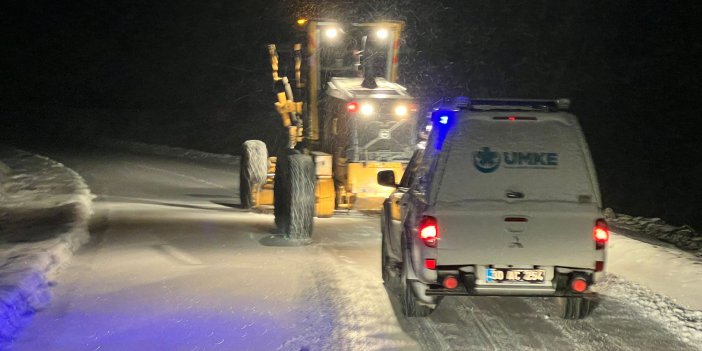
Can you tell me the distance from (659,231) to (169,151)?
21.9 metres

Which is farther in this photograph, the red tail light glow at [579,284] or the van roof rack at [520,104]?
the van roof rack at [520,104]

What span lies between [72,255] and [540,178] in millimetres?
6696

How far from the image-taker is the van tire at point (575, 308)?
7.89m

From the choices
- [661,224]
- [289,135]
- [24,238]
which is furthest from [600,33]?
[24,238]

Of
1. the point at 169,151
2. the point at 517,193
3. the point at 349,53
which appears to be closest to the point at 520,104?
the point at 517,193

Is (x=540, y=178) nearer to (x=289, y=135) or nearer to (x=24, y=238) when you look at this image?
(x=24, y=238)

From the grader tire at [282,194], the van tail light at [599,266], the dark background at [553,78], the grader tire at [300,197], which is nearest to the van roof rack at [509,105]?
the van tail light at [599,266]

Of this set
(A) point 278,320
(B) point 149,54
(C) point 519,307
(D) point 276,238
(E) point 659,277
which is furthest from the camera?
(B) point 149,54

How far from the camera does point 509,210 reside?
7.14m

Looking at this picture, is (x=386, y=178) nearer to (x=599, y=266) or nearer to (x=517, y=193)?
(x=517, y=193)

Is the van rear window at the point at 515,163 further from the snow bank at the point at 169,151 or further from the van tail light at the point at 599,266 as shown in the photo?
the snow bank at the point at 169,151

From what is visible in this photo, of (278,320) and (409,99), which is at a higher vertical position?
(409,99)

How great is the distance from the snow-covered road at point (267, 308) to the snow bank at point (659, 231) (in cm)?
500

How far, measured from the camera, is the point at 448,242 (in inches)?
279
